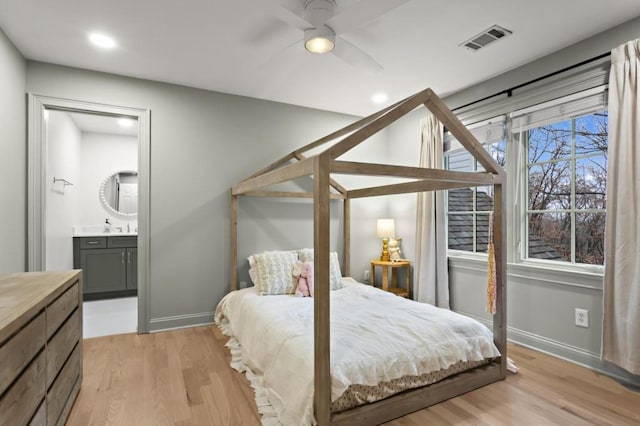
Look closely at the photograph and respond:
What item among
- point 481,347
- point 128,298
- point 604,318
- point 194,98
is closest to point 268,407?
point 481,347

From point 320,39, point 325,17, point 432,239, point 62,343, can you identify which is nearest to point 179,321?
point 62,343

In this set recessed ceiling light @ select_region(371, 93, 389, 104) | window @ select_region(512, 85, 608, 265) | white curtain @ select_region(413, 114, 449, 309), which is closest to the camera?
window @ select_region(512, 85, 608, 265)

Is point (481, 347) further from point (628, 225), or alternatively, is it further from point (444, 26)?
point (444, 26)

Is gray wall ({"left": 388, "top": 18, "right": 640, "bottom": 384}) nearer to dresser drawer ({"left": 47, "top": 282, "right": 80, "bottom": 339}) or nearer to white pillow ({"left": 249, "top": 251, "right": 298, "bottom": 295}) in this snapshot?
white pillow ({"left": 249, "top": 251, "right": 298, "bottom": 295})

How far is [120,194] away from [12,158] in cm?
305

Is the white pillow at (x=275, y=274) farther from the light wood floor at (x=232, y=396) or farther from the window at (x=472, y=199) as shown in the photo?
the window at (x=472, y=199)

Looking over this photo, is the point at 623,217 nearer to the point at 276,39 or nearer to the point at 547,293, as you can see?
the point at 547,293

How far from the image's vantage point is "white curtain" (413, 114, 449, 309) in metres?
3.68

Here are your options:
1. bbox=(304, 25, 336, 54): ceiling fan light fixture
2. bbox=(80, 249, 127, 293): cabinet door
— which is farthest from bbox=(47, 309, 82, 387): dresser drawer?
bbox=(80, 249, 127, 293): cabinet door

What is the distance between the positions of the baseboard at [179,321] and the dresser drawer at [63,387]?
106 centimetres

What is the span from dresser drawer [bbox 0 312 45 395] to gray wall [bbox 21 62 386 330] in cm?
188

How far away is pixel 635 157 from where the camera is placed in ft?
7.52

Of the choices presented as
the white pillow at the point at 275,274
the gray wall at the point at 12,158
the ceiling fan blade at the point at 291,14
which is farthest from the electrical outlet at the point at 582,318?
the gray wall at the point at 12,158

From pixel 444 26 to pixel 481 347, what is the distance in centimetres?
226
